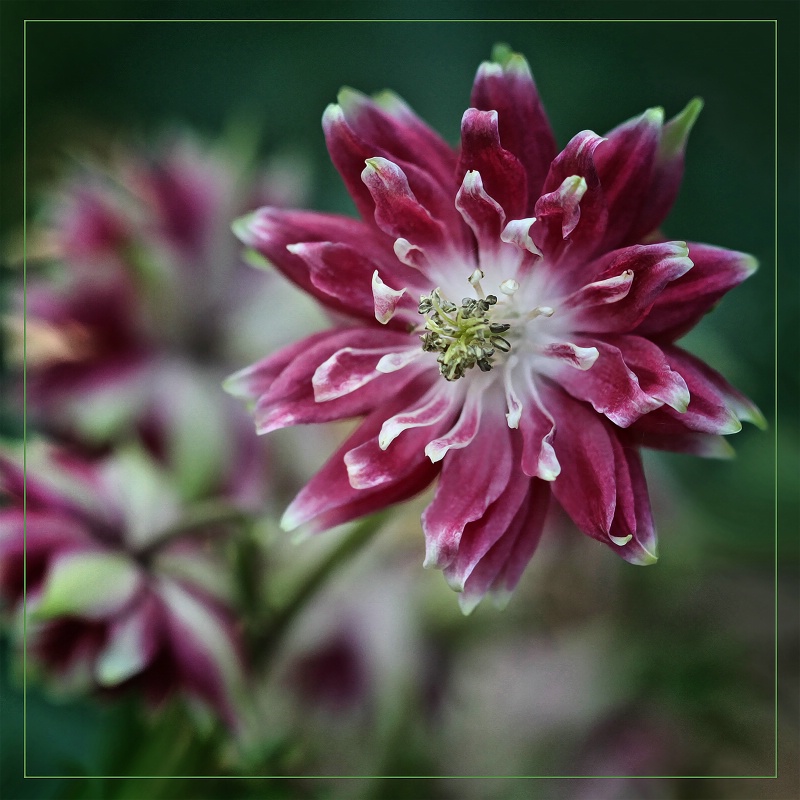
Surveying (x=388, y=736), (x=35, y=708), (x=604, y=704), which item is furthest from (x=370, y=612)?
(x=35, y=708)

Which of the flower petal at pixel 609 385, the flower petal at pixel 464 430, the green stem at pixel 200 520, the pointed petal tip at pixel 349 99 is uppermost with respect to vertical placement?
the pointed petal tip at pixel 349 99

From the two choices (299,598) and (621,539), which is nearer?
(621,539)

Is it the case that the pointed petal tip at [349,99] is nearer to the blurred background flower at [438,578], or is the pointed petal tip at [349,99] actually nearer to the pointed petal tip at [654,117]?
the blurred background flower at [438,578]

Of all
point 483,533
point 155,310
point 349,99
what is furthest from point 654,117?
point 155,310

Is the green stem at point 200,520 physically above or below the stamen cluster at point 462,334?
below

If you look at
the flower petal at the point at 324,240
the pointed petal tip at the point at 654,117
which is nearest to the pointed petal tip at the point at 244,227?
the flower petal at the point at 324,240

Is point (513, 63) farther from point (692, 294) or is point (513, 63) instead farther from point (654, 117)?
point (692, 294)
